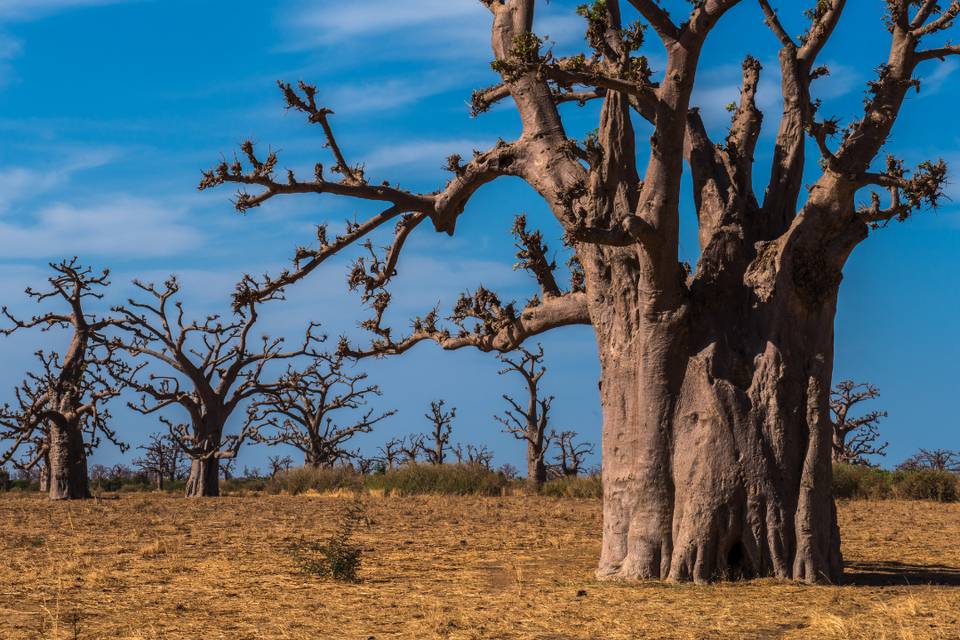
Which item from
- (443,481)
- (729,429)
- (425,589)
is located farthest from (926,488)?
(425,589)

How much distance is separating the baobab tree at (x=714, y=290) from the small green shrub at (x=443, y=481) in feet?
Result: 53.7

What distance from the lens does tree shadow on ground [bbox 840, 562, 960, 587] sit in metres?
11.3

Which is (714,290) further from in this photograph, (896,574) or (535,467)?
(535,467)

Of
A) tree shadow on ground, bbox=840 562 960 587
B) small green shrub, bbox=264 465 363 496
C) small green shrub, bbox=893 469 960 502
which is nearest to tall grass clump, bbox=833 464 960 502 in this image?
small green shrub, bbox=893 469 960 502

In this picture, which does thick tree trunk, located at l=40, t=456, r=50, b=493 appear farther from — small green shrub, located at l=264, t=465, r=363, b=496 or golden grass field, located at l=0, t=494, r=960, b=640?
golden grass field, located at l=0, t=494, r=960, b=640

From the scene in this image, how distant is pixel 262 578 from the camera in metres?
11.4

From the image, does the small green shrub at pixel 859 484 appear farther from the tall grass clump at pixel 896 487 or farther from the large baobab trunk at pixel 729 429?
the large baobab trunk at pixel 729 429

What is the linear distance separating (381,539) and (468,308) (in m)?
4.45

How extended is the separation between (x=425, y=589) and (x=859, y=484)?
18.1m

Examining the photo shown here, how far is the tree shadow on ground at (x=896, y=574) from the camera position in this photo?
1127 cm

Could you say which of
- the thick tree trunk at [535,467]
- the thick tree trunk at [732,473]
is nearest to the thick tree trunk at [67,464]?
the thick tree trunk at [535,467]

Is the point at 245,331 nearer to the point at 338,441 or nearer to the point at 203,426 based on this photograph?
the point at 203,426

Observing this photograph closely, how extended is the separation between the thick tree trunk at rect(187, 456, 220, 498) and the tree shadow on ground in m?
21.3

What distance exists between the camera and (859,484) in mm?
25844
